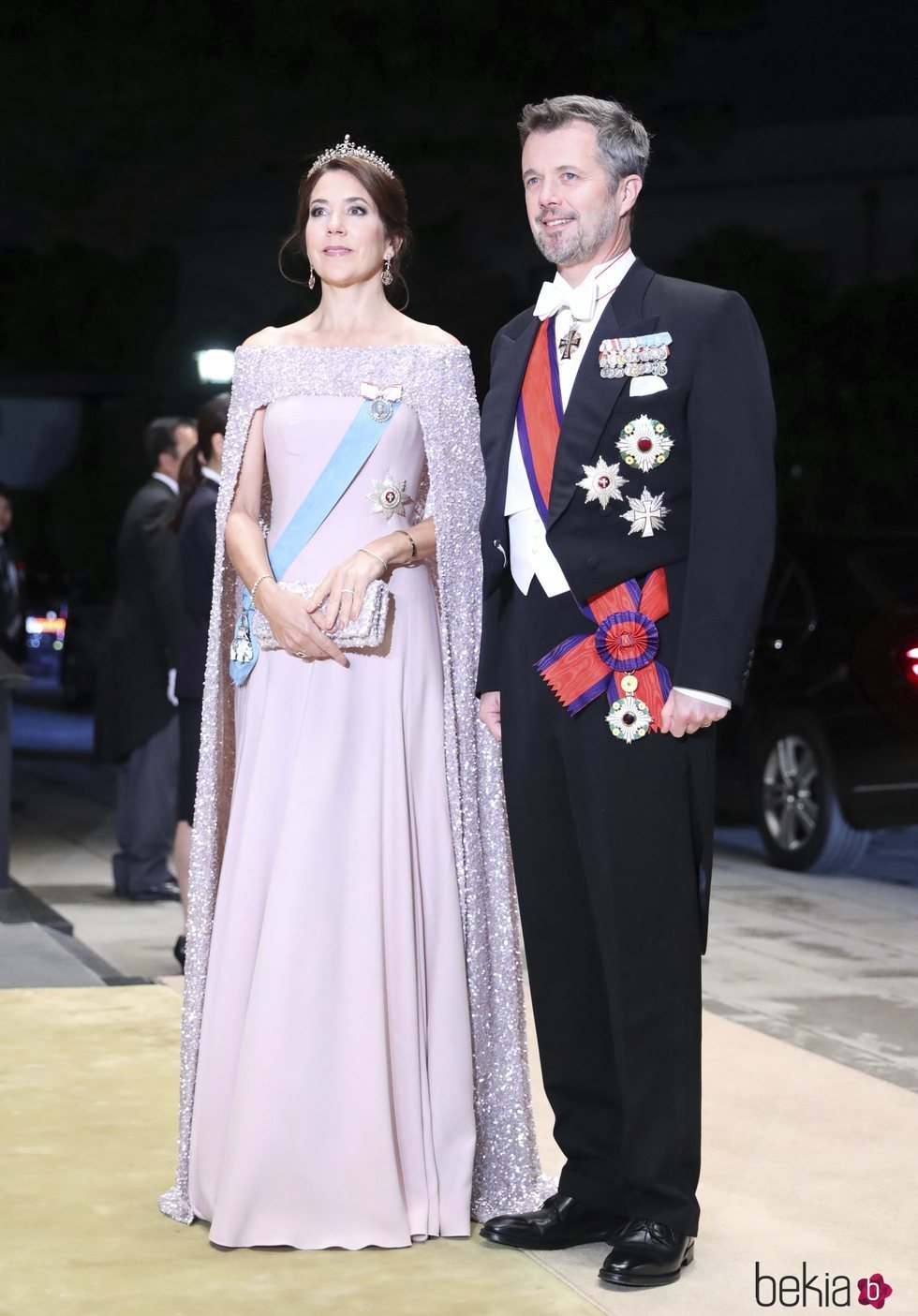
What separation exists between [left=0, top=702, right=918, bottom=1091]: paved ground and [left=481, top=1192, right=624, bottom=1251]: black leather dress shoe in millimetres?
1758

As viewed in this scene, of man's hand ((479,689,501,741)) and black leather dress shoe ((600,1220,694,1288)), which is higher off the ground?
man's hand ((479,689,501,741))

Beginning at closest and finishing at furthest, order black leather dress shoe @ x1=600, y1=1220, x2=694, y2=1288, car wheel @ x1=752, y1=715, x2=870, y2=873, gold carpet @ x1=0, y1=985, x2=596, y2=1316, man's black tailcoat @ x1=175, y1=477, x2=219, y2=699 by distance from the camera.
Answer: gold carpet @ x1=0, y1=985, x2=596, y2=1316 → black leather dress shoe @ x1=600, y1=1220, x2=694, y2=1288 → man's black tailcoat @ x1=175, y1=477, x2=219, y2=699 → car wheel @ x1=752, y1=715, x2=870, y2=873

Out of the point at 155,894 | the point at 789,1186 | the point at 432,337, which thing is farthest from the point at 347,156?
the point at 155,894

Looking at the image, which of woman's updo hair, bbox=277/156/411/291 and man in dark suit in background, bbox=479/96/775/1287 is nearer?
man in dark suit in background, bbox=479/96/775/1287

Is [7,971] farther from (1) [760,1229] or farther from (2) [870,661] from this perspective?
(2) [870,661]

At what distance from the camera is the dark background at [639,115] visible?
18.7m

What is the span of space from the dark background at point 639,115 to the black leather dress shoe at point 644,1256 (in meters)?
15.8

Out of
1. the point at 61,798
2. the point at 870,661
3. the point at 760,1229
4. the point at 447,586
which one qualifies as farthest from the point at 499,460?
the point at 61,798

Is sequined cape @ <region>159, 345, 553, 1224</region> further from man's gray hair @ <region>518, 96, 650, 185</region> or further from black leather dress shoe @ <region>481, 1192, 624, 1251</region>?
man's gray hair @ <region>518, 96, 650, 185</region>

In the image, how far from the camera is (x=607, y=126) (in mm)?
3451

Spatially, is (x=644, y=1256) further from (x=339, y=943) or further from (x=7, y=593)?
(x=7, y=593)

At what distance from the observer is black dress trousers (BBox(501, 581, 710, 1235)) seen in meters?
3.44

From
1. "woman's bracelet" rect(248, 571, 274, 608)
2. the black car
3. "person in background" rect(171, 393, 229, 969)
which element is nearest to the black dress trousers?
"woman's bracelet" rect(248, 571, 274, 608)

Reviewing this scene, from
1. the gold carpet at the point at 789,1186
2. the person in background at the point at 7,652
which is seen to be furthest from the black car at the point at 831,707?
the person in background at the point at 7,652
